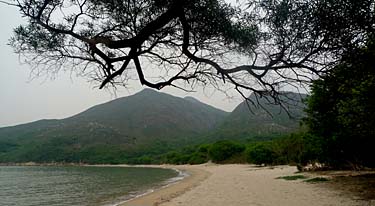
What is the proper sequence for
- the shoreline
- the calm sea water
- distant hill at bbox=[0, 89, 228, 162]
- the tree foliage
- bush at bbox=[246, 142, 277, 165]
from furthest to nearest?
distant hill at bbox=[0, 89, 228, 162] < bush at bbox=[246, 142, 277, 165] < the calm sea water < the shoreline < the tree foliage

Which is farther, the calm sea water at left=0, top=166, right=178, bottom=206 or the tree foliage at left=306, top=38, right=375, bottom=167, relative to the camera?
the calm sea water at left=0, top=166, right=178, bottom=206

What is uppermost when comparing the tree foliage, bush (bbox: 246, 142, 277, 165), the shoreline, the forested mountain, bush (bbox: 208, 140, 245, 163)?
the forested mountain

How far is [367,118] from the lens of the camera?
39.3 feet

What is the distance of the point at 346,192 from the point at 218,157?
6183 centimetres

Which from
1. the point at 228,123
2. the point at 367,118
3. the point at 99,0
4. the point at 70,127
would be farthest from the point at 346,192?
the point at 70,127

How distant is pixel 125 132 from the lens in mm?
158875

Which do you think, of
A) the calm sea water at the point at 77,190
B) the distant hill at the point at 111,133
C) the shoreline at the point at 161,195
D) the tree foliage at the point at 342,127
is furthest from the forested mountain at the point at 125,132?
the tree foliage at the point at 342,127

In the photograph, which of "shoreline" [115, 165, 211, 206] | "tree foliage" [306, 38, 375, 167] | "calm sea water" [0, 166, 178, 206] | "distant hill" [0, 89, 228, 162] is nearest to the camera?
"tree foliage" [306, 38, 375, 167]

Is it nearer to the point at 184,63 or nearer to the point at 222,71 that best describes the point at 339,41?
the point at 222,71

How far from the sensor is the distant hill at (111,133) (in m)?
133

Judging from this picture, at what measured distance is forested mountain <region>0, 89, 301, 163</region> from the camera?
4924 inches

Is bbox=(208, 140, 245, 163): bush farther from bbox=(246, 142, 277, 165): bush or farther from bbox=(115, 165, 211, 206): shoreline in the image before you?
bbox=(115, 165, 211, 206): shoreline

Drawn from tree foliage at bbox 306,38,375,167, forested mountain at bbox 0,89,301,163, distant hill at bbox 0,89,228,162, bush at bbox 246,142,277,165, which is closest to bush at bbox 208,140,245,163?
bush at bbox 246,142,277,165

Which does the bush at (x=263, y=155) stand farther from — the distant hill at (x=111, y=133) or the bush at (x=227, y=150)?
the distant hill at (x=111, y=133)
